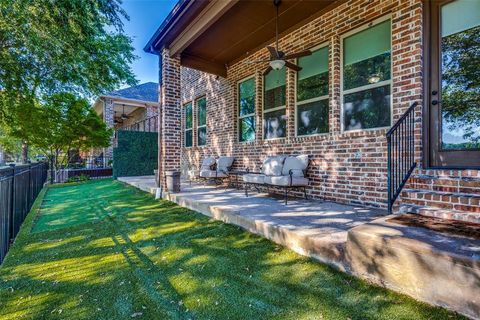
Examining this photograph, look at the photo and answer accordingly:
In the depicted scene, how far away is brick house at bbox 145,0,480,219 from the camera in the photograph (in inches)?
120

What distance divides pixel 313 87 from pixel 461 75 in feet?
7.13

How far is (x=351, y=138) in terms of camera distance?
13.3 ft

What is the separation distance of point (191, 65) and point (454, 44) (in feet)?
16.2

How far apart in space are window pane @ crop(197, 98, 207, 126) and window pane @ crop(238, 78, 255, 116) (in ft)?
6.05

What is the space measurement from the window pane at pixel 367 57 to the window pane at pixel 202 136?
484 centimetres

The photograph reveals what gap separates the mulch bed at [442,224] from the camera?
202 centimetres

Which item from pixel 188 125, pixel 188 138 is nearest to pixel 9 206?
pixel 188 138

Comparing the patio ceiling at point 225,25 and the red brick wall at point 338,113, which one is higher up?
the patio ceiling at point 225,25

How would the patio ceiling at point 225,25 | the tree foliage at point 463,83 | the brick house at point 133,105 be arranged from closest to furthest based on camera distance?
the tree foliage at point 463,83 → the patio ceiling at point 225,25 → the brick house at point 133,105

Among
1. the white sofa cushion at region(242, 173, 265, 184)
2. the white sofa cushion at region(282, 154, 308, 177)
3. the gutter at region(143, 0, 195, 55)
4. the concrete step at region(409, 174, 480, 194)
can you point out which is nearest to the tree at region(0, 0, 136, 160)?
the gutter at region(143, 0, 195, 55)

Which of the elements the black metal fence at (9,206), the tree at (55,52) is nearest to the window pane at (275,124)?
the black metal fence at (9,206)

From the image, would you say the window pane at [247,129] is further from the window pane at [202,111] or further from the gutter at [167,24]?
the gutter at [167,24]

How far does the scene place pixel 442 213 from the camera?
2.58 metres

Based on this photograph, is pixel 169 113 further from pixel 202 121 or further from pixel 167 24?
pixel 202 121
